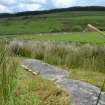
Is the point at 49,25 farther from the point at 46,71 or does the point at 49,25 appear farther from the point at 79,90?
the point at 79,90

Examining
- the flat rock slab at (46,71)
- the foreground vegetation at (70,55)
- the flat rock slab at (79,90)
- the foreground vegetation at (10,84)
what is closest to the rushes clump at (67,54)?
the foreground vegetation at (70,55)

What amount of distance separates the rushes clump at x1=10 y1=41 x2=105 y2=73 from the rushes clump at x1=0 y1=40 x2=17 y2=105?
27.8 ft

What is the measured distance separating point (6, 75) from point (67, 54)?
34.8ft

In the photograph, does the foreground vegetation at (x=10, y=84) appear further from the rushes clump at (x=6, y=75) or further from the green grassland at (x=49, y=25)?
the green grassland at (x=49, y=25)

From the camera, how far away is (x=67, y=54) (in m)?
15.1

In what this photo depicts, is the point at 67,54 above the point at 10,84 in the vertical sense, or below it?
below

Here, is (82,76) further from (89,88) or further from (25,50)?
(25,50)

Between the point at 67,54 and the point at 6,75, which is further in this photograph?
the point at 67,54

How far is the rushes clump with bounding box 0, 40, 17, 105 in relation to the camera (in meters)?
4.50

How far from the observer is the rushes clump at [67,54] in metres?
13.8

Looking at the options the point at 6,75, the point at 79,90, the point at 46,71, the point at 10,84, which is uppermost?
the point at 6,75

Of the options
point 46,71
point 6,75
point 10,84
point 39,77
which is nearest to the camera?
point 6,75

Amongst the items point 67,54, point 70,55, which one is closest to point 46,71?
point 70,55

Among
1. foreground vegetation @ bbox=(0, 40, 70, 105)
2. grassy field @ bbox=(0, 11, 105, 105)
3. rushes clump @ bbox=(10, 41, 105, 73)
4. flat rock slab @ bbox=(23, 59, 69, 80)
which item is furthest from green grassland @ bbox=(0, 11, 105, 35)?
foreground vegetation @ bbox=(0, 40, 70, 105)
